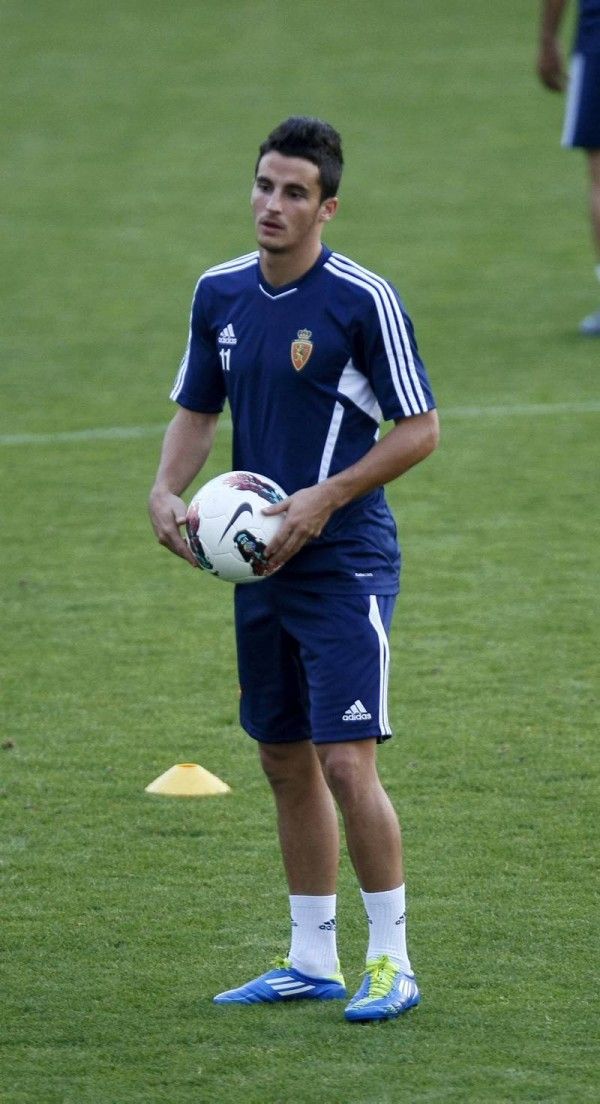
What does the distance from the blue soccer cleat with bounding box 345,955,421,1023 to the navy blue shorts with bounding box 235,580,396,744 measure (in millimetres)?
568

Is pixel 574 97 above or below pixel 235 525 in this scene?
above

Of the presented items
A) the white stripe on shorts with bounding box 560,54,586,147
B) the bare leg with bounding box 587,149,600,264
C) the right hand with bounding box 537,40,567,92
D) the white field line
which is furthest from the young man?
the right hand with bounding box 537,40,567,92

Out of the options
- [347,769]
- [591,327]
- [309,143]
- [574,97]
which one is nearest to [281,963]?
[347,769]

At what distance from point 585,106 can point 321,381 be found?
732 cm

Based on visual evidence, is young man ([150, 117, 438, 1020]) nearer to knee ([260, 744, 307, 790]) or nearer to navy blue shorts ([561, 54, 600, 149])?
knee ([260, 744, 307, 790])

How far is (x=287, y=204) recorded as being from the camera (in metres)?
4.24

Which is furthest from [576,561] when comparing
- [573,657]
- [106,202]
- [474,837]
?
[106,202]

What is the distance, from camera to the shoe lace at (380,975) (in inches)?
171

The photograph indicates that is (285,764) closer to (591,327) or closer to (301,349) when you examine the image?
(301,349)

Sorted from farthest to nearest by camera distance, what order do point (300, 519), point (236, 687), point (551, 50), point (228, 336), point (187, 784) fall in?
point (551, 50)
point (236, 687)
point (187, 784)
point (228, 336)
point (300, 519)

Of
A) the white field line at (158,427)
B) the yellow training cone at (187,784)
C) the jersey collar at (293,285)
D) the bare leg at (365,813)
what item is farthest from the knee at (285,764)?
the white field line at (158,427)

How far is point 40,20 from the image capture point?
997 inches

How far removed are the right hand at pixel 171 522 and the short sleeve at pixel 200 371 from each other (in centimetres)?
27

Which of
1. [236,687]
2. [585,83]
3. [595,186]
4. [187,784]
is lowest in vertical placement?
[236,687]
